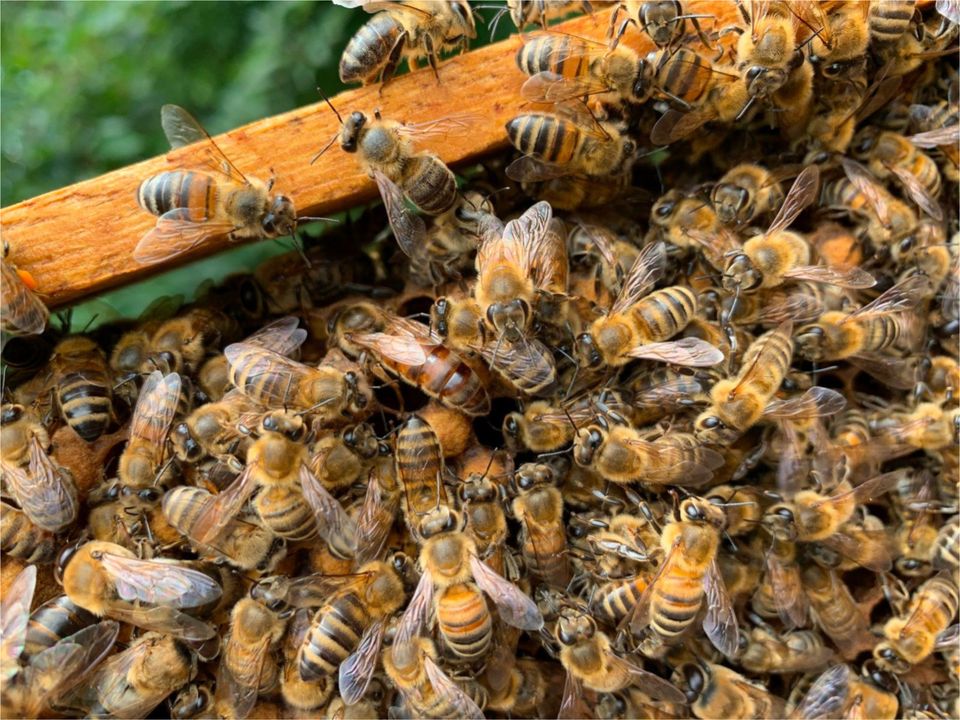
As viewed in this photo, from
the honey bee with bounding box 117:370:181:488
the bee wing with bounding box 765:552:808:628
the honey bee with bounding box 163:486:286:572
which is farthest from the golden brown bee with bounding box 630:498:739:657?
the honey bee with bounding box 117:370:181:488

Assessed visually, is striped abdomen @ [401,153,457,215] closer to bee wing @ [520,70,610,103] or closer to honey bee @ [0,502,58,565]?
bee wing @ [520,70,610,103]

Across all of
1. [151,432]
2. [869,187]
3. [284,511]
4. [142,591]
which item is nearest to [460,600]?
[284,511]

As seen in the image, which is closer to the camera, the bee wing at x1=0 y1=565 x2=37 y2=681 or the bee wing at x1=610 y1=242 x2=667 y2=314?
the bee wing at x1=0 y1=565 x2=37 y2=681

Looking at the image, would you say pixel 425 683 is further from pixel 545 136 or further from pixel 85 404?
pixel 545 136

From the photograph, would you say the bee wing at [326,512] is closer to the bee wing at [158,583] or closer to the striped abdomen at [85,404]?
the bee wing at [158,583]

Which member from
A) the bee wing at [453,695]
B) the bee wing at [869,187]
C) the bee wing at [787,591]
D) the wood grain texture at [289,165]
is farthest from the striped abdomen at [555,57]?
the bee wing at [453,695]

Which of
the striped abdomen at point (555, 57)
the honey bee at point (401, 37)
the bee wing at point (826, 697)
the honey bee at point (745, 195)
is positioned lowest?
the bee wing at point (826, 697)

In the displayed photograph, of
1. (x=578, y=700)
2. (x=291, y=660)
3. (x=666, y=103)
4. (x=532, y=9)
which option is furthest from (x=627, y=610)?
(x=532, y=9)

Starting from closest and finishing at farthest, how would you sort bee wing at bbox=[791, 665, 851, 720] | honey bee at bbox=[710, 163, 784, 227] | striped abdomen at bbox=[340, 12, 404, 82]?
striped abdomen at bbox=[340, 12, 404, 82]
bee wing at bbox=[791, 665, 851, 720]
honey bee at bbox=[710, 163, 784, 227]
